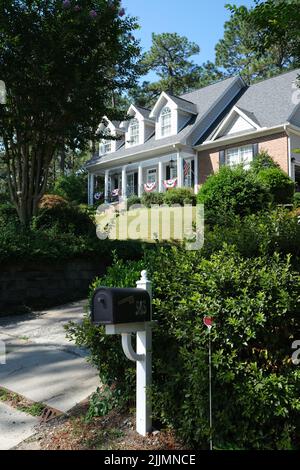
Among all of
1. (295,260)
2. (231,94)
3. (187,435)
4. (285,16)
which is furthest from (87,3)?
(231,94)

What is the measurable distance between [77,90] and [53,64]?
773 millimetres

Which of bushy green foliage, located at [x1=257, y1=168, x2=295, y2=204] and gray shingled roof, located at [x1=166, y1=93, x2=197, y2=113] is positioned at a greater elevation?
gray shingled roof, located at [x1=166, y1=93, x2=197, y2=113]

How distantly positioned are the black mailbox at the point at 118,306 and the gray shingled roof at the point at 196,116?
746 inches

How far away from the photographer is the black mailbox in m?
2.70

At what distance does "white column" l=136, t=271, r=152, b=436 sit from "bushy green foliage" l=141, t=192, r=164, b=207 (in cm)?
1500

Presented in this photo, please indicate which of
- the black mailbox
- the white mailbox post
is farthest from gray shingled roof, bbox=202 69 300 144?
the black mailbox

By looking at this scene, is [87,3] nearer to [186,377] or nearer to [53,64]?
[53,64]

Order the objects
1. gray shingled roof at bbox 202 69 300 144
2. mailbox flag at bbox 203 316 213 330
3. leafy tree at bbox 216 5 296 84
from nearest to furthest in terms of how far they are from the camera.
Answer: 1. mailbox flag at bbox 203 316 213 330
2. gray shingled roof at bbox 202 69 300 144
3. leafy tree at bbox 216 5 296 84

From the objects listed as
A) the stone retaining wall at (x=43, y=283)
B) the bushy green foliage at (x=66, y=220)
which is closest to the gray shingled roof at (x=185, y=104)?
the bushy green foliage at (x=66, y=220)

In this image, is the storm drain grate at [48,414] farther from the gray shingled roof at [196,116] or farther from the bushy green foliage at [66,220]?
the gray shingled roof at [196,116]

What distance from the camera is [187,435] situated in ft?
9.25

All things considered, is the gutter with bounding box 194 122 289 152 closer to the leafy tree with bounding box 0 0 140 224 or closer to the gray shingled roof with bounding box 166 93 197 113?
the gray shingled roof with bounding box 166 93 197 113

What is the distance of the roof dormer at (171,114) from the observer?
22641 millimetres

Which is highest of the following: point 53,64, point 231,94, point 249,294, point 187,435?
point 231,94
